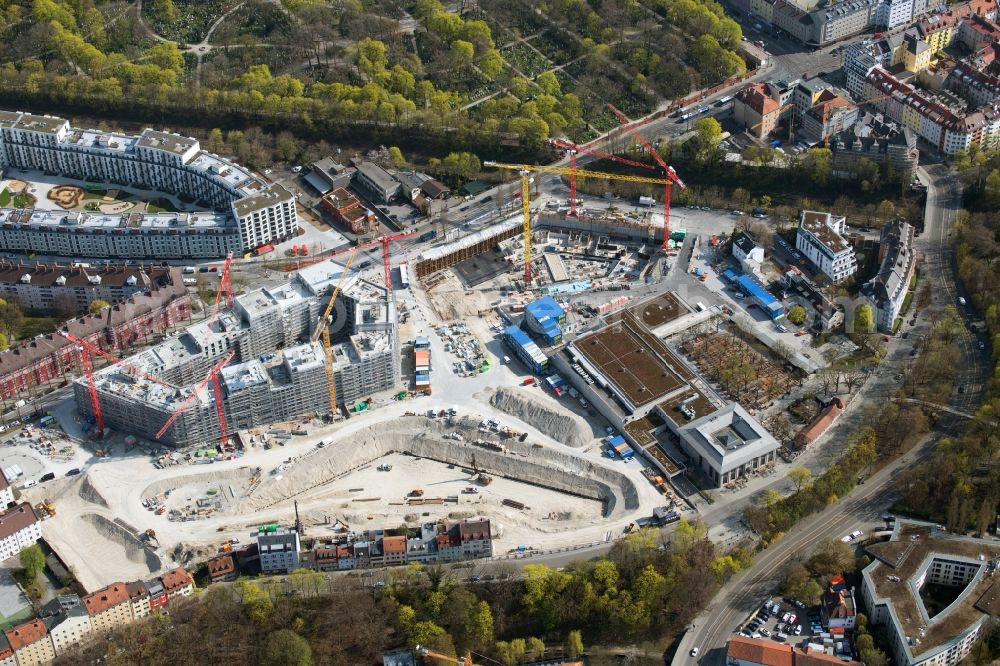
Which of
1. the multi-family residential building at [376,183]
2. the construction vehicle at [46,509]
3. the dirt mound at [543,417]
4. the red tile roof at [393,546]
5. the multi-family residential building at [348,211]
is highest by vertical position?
the multi-family residential building at [376,183]

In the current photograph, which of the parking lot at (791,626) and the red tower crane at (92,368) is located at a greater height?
the red tower crane at (92,368)

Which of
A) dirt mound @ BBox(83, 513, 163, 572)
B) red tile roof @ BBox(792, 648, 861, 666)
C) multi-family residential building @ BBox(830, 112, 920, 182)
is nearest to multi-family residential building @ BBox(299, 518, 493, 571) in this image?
dirt mound @ BBox(83, 513, 163, 572)

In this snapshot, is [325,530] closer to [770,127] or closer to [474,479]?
[474,479]

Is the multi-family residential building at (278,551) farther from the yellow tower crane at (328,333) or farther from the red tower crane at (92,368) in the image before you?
the red tower crane at (92,368)

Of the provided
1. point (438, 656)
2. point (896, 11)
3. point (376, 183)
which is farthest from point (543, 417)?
point (896, 11)

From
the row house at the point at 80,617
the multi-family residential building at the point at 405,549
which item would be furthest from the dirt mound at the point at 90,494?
the multi-family residential building at the point at 405,549

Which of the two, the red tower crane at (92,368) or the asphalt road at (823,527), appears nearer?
the asphalt road at (823,527)

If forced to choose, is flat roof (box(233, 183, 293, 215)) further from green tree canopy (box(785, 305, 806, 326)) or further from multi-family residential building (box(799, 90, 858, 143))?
multi-family residential building (box(799, 90, 858, 143))
